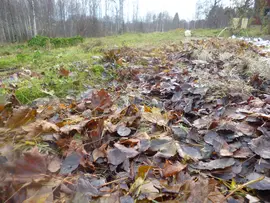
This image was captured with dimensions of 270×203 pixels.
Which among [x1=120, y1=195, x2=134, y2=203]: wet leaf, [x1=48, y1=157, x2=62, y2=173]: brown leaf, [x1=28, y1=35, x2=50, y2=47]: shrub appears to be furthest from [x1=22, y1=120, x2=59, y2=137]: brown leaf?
[x1=28, y1=35, x2=50, y2=47]: shrub

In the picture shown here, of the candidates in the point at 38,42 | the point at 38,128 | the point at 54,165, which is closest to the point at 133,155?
the point at 54,165

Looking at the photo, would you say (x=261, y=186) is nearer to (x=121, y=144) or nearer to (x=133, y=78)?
(x=121, y=144)

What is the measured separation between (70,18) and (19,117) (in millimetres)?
18749

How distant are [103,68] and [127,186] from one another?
2093mm

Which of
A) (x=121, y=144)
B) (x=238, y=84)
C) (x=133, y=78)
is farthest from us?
(x=133, y=78)

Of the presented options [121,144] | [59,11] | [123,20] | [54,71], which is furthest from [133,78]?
[123,20]

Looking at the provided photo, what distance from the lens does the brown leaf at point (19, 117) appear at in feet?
2.35

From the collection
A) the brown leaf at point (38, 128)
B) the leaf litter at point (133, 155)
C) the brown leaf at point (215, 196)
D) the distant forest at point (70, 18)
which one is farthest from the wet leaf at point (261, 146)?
the distant forest at point (70, 18)

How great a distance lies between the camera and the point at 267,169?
630mm

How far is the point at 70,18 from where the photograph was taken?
1712 centimetres

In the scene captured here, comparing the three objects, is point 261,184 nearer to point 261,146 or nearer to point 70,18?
point 261,146

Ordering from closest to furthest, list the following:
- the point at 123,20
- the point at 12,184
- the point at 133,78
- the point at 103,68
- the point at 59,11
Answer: the point at 12,184 → the point at 133,78 → the point at 103,68 → the point at 59,11 → the point at 123,20

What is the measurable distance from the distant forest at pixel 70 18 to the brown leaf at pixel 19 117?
12.7 metres

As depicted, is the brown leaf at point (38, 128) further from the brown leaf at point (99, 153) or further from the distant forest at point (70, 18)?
the distant forest at point (70, 18)
